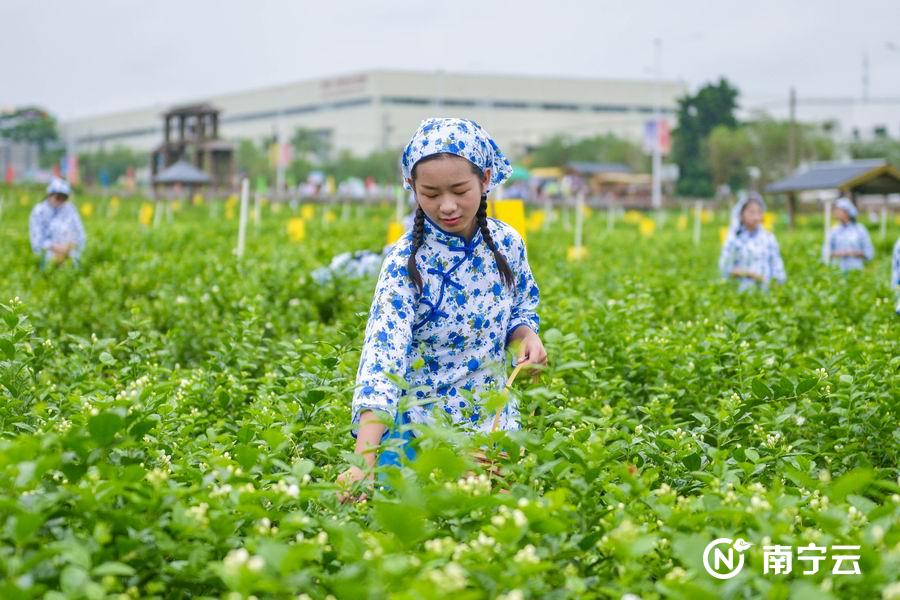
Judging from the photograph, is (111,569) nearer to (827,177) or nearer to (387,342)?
(387,342)

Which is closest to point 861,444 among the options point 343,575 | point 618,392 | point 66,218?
point 618,392

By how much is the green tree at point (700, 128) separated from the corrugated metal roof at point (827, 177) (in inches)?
1066

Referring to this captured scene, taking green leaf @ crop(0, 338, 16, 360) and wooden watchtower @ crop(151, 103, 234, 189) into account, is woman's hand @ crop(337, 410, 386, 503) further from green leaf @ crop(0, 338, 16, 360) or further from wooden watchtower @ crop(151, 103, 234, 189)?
wooden watchtower @ crop(151, 103, 234, 189)

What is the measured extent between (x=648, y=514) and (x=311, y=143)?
7275 centimetres

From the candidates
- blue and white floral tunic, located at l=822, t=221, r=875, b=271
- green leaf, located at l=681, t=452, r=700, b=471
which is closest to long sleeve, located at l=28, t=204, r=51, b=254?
blue and white floral tunic, located at l=822, t=221, r=875, b=271

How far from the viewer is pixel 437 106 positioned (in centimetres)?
8456

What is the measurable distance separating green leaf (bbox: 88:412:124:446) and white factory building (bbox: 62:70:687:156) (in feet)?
255

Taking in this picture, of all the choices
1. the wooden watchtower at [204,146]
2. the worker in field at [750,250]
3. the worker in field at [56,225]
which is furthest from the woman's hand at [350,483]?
the wooden watchtower at [204,146]

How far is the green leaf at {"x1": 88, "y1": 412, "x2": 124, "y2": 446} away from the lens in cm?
224

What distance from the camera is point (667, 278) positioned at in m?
8.67

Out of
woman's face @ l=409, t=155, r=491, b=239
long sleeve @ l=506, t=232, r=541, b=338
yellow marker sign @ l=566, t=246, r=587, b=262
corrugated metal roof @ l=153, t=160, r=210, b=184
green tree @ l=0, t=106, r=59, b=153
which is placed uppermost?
green tree @ l=0, t=106, r=59, b=153

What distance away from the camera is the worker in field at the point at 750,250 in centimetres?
938

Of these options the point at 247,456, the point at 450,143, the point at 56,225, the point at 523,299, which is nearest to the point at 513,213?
the point at 523,299

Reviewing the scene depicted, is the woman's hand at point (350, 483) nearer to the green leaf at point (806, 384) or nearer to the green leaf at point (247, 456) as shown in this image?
the green leaf at point (247, 456)
